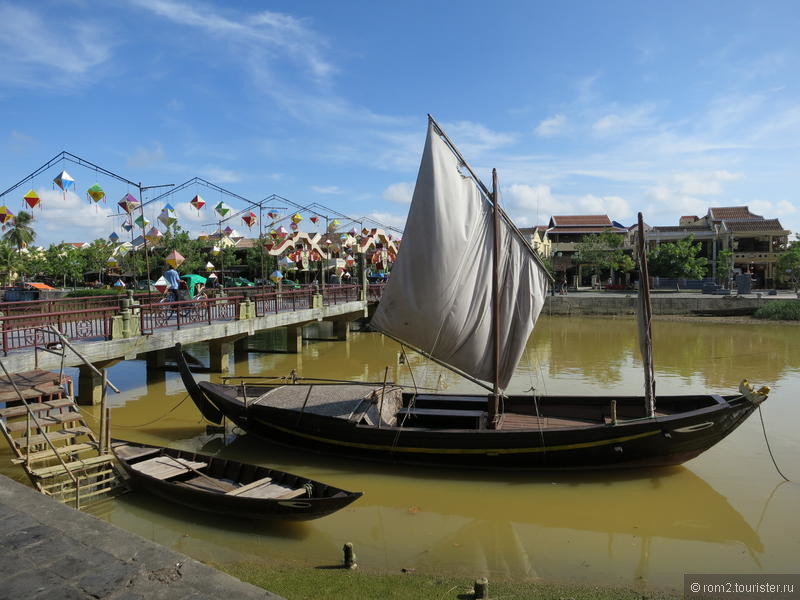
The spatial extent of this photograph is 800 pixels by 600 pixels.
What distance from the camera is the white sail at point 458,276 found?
11.1 meters

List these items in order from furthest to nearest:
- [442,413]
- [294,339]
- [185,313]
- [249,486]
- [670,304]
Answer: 1. [670,304]
2. [294,339]
3. [185,313]
4. [442,413]
5. [249,486]

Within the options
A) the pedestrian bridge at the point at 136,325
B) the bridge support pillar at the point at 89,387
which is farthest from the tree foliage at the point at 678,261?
the bridge support pillar at the point at 89,387

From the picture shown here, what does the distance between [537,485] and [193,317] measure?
39.5ft

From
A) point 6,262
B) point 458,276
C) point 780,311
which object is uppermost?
point 6,262

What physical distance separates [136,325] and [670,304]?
113 ft

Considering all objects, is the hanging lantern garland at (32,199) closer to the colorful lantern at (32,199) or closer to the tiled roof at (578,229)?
the colorful lantern at (32,199)

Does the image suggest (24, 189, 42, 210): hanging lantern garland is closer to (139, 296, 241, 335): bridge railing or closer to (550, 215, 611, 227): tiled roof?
(139, 296, 241, 335): bridge railing

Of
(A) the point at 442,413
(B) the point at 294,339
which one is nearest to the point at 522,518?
(A) the point at 442,413

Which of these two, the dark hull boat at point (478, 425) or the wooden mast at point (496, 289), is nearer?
the dark hull boat at point (478, 425)

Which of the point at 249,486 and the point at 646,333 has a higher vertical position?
the point at 646,333

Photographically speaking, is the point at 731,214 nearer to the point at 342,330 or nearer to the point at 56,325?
the point at 342,330

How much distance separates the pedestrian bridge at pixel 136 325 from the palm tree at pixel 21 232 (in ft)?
103

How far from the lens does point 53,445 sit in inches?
344

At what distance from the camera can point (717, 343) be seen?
91.2 feet
